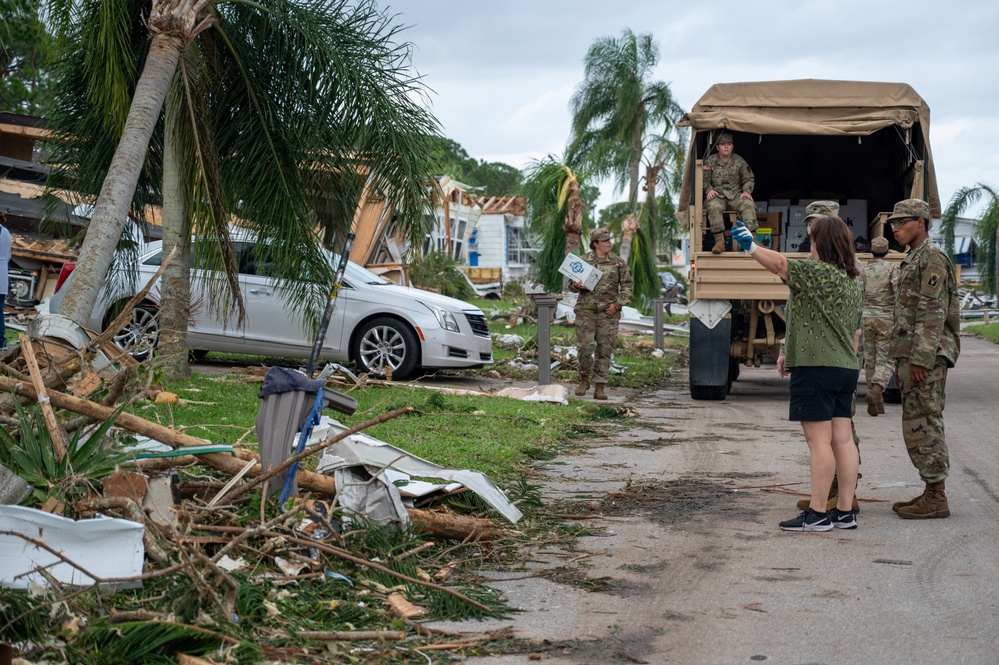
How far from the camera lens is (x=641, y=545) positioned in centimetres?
607

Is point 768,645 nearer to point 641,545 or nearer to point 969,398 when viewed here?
point 641,545

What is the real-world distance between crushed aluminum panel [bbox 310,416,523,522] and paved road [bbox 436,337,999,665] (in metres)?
0.55

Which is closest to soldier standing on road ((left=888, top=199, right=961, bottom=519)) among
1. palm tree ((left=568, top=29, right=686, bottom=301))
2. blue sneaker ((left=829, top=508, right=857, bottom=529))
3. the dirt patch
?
blue sneaker ((left=829, top=508, right=857, bottom=529))

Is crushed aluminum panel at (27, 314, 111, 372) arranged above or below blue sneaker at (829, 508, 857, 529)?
above

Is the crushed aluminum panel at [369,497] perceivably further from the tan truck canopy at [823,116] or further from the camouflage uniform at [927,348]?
the tan truck canopy at [823,116]

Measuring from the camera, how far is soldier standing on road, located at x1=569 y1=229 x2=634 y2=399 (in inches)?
525

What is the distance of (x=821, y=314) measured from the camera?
6.48m

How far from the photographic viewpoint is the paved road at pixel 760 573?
14.3ft

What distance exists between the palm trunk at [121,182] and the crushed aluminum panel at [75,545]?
4.31 m

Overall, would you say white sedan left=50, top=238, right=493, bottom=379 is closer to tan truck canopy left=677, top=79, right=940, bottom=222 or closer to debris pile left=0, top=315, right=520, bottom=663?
tan truck canopy left=677, top=79, right=940, bottom=222

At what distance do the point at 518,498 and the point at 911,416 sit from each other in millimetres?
2489

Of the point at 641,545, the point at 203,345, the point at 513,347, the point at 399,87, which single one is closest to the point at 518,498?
the point at 641,545

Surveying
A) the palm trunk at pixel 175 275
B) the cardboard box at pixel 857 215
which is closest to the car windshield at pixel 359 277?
the palm trunk at pixel 175 275

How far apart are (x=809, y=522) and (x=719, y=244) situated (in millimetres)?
7067
